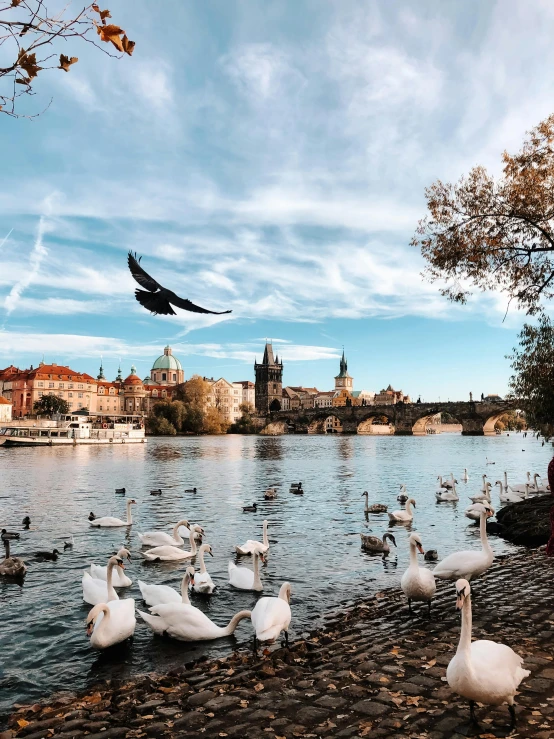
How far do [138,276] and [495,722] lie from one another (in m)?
5.09

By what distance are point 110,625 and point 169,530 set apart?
10736 millimetres

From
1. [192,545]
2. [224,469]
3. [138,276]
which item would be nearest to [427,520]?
[192,545]

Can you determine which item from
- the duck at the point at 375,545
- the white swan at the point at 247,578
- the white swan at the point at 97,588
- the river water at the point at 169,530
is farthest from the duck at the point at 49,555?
the duck at the point at 375,545

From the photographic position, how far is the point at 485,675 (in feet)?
16.6

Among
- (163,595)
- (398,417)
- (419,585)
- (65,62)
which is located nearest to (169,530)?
(163,595)

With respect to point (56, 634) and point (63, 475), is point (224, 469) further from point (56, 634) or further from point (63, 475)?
point (56, 634)

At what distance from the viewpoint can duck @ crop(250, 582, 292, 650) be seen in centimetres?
746

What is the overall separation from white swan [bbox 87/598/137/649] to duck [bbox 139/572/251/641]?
42 cm

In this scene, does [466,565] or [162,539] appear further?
[162,539]

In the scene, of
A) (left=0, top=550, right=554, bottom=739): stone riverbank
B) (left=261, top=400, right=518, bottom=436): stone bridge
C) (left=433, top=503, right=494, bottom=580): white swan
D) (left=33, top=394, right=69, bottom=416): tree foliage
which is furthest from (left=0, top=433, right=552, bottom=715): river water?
(left=33, top=394, right=69, bottom=416): tree foliage

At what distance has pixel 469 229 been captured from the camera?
16.1 metres

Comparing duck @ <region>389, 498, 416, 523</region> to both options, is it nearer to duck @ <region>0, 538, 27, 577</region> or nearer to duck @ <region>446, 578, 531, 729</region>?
duck @ <region>0, 538, 27, 577</region>

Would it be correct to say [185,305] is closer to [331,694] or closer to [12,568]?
[331,694]

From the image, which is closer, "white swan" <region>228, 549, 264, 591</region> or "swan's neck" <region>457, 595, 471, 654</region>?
"swan's neck" <region>457, 595, 471, 654</region>
